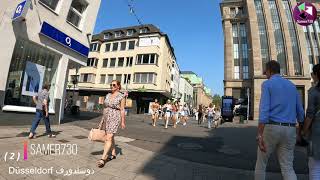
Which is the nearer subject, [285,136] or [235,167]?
[285,136]

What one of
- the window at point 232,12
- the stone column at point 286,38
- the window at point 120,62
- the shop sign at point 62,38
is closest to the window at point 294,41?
the stone column at point 286,38

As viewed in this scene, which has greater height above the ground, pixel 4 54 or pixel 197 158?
pixel 4 54

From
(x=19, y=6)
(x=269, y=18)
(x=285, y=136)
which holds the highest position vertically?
(x=269, y=18)

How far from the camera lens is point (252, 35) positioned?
45.6 meters

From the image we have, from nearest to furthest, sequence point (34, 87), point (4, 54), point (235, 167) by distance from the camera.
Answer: point (235, 167) → point (4, 54) → point (34, 87)

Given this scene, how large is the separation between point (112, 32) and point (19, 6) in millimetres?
39803

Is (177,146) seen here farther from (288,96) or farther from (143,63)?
(143,63)

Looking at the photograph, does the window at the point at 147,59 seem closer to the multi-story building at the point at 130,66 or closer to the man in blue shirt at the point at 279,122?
the multi-story building at the point at 130,66

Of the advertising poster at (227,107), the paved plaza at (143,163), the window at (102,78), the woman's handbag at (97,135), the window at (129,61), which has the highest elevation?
the window at (129,61)

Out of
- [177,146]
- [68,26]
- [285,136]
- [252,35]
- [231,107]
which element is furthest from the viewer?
[252,35]

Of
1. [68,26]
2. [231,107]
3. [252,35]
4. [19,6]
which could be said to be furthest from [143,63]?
[19,6]

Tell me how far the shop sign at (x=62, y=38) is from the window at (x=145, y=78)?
1019 inches

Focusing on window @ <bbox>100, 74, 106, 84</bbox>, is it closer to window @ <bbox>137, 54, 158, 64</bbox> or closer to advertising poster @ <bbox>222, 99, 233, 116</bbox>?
window @ <bbox>137, 54, 158, 64</bbox>

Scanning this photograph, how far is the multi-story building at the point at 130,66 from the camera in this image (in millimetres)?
41656
